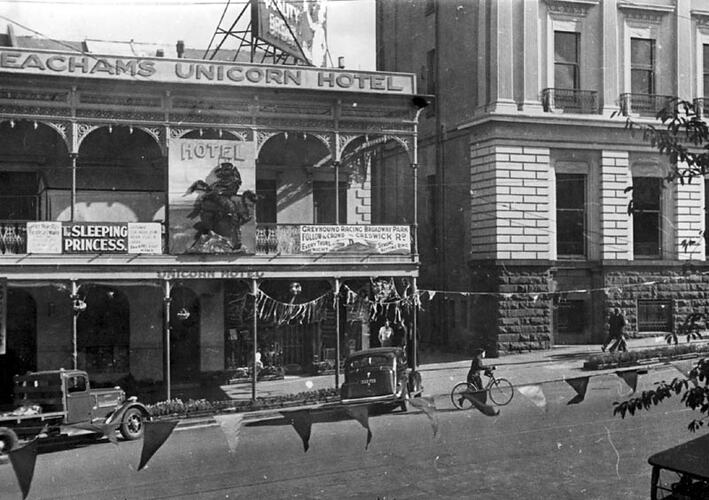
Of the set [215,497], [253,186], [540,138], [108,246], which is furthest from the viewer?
[540,138]

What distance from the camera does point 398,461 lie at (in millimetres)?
13133

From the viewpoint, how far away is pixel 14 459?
927 centimetres

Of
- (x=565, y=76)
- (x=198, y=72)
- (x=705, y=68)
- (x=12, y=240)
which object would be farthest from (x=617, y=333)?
(x=12, y=240)

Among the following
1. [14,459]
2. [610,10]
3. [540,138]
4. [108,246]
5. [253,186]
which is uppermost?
[610,10]

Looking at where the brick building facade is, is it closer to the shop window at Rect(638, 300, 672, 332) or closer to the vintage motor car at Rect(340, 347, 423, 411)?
the shop window at Rect(638, 300, 672, 332)

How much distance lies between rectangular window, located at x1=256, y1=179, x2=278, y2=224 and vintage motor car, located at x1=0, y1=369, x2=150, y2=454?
9053 millimetres

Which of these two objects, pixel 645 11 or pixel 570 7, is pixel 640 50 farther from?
pixel 570 7

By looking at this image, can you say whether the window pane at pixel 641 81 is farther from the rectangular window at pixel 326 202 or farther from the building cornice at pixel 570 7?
the rectangular window at pixel 326 202

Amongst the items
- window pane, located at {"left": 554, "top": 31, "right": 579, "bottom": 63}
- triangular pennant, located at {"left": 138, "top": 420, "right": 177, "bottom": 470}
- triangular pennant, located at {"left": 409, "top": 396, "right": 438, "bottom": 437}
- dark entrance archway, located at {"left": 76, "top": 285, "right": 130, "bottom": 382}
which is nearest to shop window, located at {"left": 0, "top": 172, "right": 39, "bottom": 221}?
dark entrance archway, located at {"left": 76, "top": 285, "right": 130, "bottom": 382}

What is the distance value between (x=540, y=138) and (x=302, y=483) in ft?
58.9

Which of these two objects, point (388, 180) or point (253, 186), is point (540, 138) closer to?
point (388, 180)

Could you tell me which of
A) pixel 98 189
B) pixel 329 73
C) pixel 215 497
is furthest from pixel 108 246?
pixel 215 497

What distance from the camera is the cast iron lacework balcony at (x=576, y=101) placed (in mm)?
27383

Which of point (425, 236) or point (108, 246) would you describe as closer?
point (108, 246)
